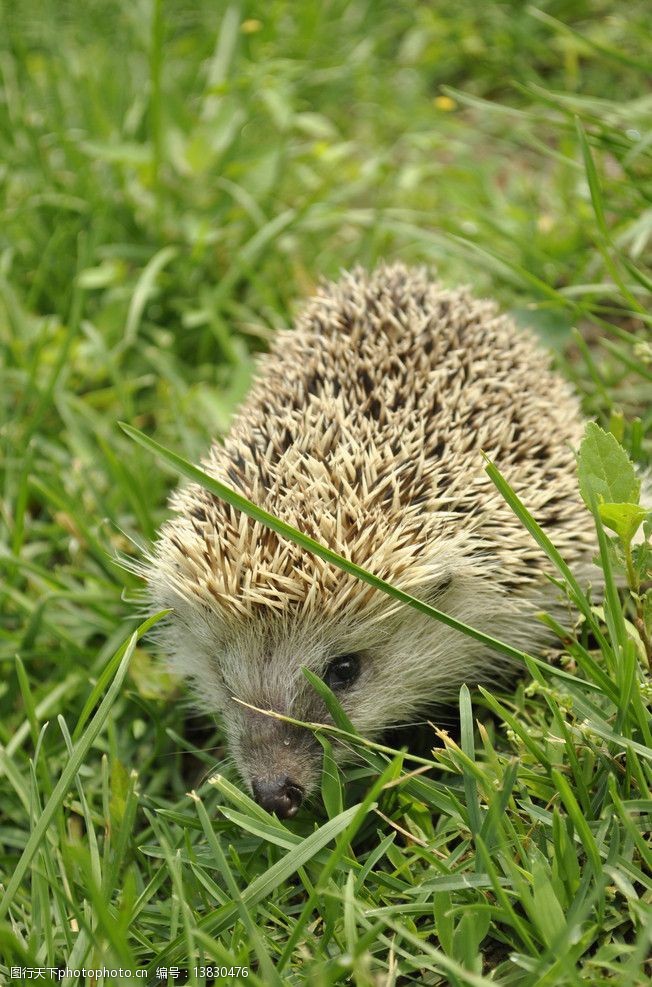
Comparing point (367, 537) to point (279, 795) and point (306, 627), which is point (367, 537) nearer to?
point (306, 627)

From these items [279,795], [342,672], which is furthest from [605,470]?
[279,795]

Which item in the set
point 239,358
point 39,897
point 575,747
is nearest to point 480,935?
→ point 575,747

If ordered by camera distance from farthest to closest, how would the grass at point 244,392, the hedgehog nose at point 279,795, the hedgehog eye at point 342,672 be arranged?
1. the hedgehog eye at point 342,672
2. the hedgehog nose at point 279,795
3. the grass at point 244,392

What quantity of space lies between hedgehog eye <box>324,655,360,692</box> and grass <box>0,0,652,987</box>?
0.24 metres

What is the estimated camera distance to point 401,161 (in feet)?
17.1

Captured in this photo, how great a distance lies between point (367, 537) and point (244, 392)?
162 cm

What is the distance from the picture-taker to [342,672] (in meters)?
2.65

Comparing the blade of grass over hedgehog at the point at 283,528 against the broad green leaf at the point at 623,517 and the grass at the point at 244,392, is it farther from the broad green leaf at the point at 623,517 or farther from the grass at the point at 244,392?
the broad green leaf at the point at 623,517

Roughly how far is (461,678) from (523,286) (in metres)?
1.92

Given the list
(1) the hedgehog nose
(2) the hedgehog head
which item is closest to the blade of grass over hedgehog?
(2) the hedgehog head

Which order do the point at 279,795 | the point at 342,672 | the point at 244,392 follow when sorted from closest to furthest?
1. the point at 279,795
2. the point at 342,672
3. the point at 244,392

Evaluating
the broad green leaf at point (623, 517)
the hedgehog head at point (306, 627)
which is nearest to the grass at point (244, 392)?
the broad green leaf at point (623, 517)

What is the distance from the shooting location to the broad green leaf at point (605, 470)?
7.32 feet

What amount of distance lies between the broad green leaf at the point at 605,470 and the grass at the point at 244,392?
0.09 metres
